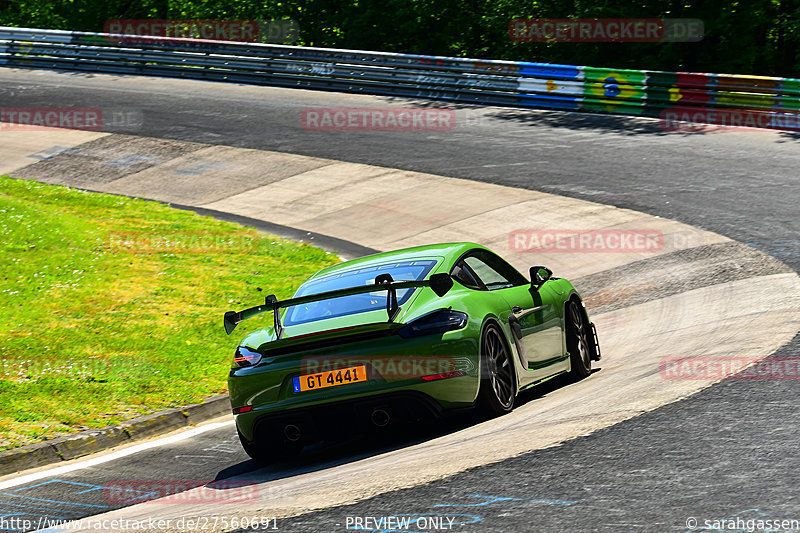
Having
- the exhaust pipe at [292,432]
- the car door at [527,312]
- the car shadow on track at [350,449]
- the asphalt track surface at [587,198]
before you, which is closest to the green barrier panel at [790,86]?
the asphalt track surface at [587,198]

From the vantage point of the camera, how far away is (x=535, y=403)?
7.88 meters

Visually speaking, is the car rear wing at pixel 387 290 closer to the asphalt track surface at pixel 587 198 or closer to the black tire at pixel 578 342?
the asphalt track surface at pixel 587 198

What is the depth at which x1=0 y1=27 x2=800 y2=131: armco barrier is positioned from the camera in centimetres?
2136

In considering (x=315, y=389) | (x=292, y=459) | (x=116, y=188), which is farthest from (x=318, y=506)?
(x=116, y=188)

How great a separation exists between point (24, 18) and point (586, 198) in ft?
108

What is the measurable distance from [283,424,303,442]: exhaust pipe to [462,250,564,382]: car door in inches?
70.5

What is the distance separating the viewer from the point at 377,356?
6.79 metres

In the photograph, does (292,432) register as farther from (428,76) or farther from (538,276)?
(428,76)

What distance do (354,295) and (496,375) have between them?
1184 mm

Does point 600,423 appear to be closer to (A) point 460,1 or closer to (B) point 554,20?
(B) point 554,20

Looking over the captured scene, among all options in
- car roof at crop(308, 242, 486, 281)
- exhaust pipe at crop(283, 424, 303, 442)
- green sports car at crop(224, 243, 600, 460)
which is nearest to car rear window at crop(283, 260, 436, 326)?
green sports car at crop(224, 243, 600, 460)

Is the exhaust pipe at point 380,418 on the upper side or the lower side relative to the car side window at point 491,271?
lower

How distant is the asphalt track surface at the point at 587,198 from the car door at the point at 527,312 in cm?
123

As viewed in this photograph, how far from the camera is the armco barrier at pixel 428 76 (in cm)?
2136
